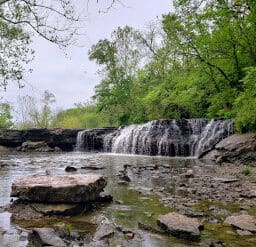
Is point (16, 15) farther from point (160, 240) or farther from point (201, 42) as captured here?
point (201, 42)

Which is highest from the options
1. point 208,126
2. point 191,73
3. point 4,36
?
point 191,73

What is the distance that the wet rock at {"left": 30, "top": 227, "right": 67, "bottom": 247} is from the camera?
5.18m

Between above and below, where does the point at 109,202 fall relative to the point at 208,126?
below

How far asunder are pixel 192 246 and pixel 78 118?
259ft

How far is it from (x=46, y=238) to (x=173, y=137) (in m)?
21.5

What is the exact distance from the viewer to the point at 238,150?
18438 millimetres

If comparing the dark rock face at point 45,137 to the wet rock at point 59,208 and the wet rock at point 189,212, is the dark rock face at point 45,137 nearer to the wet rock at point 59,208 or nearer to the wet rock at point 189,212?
the wet rock at point 59,208

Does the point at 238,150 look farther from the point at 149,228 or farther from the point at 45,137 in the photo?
the point at 45,137

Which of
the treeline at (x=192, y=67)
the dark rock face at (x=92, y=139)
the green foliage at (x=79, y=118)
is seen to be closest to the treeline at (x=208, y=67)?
the treeline at (x=192, y=67)

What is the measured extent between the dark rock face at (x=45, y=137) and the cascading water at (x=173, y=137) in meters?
9.19

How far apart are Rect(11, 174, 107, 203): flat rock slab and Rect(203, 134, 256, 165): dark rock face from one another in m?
11.5

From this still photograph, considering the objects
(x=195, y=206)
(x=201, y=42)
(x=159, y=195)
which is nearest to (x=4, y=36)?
(x=159, y=195)

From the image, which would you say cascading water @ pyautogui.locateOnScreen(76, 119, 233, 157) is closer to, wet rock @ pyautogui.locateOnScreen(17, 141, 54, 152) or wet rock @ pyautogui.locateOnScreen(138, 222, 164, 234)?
wet rock @ pyautogui.locateOnScreen(17, 141, 54, 152)

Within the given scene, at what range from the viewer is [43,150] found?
38031mm
